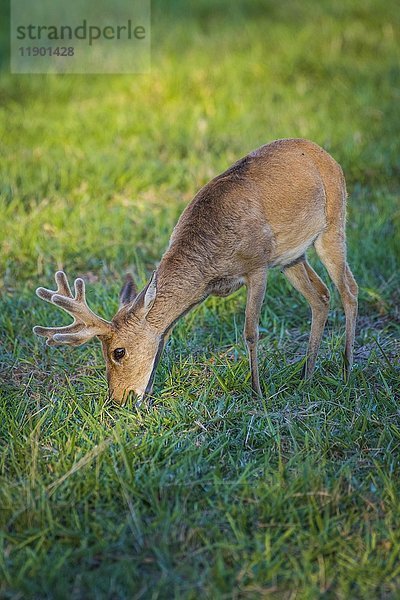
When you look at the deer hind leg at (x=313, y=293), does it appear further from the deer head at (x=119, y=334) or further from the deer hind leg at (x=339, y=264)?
the deer head at (x=119, y=334)

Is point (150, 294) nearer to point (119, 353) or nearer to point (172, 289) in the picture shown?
point (172, 289)

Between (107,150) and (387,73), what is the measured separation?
336 centimetres

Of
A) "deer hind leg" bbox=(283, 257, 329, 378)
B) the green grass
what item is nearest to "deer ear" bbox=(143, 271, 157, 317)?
the green grass

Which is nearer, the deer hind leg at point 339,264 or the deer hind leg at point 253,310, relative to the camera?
the deer hind leg at point 253,310

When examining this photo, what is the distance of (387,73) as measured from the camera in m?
9.81

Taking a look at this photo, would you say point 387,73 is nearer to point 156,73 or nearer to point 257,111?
point 257,111

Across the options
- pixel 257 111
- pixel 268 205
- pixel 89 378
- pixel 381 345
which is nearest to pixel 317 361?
pixel 381 345

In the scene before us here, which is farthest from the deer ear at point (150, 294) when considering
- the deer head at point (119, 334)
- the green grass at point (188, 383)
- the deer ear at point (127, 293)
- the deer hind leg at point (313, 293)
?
the deer hind leg at point (313, 293)

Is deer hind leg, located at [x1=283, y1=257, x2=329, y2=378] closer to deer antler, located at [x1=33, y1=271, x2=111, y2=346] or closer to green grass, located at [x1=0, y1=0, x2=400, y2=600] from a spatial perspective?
green grass, located at [x1=0, y1=0, x2=400, y2=600]

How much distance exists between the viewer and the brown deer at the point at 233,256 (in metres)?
4.75

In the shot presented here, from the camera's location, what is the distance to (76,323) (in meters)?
4.73

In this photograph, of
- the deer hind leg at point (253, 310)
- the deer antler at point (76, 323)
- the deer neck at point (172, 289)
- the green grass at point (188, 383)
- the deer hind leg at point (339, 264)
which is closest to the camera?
the green grass at point (188, 383)

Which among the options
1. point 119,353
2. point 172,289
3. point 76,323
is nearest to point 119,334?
point 119,353

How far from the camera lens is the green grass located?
3699 mm
